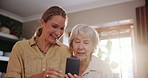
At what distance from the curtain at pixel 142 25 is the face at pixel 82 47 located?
1635mm

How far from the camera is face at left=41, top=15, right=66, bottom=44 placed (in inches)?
45.7

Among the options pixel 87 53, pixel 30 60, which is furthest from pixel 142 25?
pixel 30 60

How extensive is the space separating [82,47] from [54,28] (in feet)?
0.78

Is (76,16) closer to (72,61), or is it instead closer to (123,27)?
(123,27)

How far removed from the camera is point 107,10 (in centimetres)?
318

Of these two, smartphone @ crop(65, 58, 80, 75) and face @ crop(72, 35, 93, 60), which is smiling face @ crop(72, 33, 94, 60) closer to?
face @ crop(72, 35, 93, 60)

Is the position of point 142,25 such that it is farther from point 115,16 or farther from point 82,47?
point 82,47

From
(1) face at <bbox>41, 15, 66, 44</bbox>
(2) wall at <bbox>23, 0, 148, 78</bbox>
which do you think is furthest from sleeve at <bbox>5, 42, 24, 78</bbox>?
(2) wall at <bbox>23, 0, 148, 78</bbox>

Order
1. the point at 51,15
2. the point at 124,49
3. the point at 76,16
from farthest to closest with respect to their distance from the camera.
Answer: the point at 76,16, the point at 124,49, the point at 51,15

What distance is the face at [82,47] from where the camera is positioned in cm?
127

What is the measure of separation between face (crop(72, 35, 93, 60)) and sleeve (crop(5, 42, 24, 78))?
0.36 m

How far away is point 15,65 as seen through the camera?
3.57 ft

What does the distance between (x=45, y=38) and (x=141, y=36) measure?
1914mm

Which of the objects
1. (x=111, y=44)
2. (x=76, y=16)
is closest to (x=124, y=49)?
(x=111, y=44)
